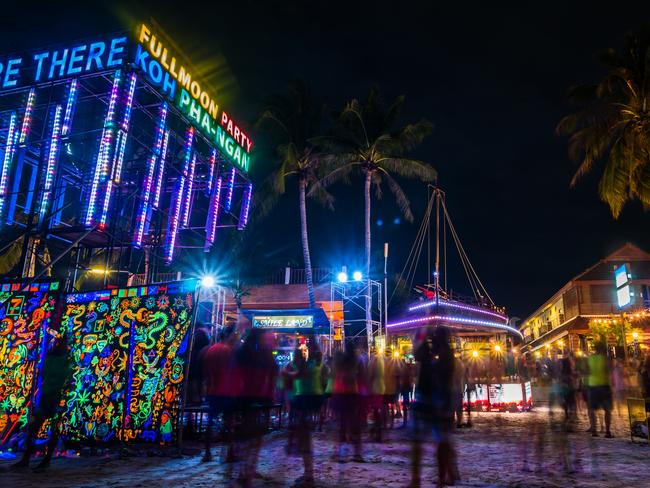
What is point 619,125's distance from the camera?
18.9 m

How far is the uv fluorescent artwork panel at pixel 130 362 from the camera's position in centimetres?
837

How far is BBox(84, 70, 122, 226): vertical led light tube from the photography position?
38.5ft

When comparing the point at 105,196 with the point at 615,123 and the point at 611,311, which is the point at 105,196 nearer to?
the point at 615,123

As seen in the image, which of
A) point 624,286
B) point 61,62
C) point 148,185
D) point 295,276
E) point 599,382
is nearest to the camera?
point 599,382

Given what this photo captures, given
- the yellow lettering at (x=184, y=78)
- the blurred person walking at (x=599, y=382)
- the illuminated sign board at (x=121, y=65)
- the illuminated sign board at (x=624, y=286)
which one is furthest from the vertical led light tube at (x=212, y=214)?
the illuminated sign board at (x=624, y=286)

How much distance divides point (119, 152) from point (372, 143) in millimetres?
15101

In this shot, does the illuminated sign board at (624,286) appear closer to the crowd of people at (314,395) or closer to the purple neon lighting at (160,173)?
the crowd of people at (314,395)

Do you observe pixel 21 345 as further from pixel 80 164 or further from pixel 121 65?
pixel 80 164

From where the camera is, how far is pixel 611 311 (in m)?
45.1

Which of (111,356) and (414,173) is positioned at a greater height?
(414,173)

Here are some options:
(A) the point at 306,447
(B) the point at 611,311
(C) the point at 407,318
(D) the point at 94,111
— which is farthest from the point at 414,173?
(B) the point at 611,311

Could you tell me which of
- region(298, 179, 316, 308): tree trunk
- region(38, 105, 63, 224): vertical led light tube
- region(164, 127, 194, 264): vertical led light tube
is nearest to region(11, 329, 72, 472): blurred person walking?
region(38, 105, 63, 224): vertical led light tube

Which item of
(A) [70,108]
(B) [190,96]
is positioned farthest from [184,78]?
(A) [70,108]

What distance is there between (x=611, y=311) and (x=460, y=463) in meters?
45.0
